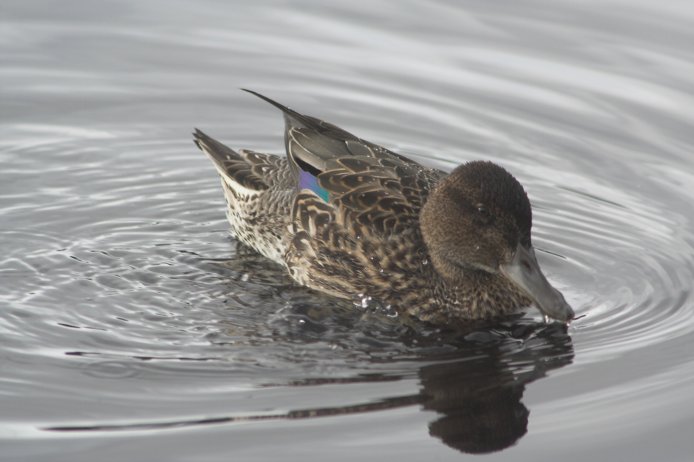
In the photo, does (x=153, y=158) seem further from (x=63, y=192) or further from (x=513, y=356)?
(x=513, y=356)

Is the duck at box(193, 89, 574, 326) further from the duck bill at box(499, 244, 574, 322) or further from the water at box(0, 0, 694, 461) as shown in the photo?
the water at box(0, 0, 694, 461)

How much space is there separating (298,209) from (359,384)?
2422 millimetres

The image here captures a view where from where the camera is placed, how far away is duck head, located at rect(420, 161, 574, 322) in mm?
8352

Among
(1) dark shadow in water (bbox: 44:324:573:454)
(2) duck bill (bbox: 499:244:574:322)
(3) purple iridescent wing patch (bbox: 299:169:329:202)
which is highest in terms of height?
(3) purple iridescent wing patch (bbox: 299:169:329:202)

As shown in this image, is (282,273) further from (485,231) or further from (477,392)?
(477,392)

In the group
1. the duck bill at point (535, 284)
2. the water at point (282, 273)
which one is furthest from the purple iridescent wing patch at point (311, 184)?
the duck bill at point (535, 284)

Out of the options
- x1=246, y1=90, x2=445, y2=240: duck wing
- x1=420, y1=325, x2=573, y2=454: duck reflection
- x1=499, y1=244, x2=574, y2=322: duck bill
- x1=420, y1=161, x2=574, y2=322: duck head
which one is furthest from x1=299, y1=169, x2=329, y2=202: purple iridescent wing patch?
x1=420, y1=325, x2=573, y2=454: duck reflection

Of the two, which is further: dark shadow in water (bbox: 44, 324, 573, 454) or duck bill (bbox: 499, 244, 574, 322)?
duck bill (bbox: 499, 244, 574, 322)

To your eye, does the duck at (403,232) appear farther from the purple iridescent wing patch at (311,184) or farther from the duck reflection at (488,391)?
the duck reflection at (488,391)

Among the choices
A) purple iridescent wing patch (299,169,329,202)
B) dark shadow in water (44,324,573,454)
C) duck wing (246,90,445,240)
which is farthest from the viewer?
purple iridescent wing patch (299,169,329,202)

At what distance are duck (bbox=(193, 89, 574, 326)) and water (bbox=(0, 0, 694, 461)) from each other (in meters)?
0.26

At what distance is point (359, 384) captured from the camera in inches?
295

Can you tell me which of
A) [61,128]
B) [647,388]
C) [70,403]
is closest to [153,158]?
[61,128]

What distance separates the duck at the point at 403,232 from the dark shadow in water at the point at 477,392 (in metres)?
0.29
